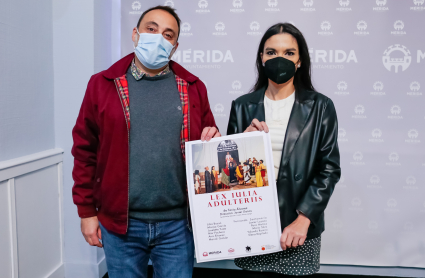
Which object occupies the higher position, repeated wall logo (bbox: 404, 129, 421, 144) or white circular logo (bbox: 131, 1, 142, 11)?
white circular logo (bbox: 131, 1, 142, 11)

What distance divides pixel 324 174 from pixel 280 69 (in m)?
0.45

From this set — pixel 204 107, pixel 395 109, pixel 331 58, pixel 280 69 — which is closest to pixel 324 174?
pixel 280 69

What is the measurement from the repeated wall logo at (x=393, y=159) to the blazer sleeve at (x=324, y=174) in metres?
1.53

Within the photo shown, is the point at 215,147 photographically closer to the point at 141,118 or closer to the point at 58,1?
the point at 141,118

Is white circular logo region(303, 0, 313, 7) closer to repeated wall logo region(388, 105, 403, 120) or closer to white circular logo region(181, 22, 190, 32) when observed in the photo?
white circular logo region(181, 22, 190, 32)

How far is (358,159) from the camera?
244 centimetres

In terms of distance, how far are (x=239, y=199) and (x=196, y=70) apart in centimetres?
158

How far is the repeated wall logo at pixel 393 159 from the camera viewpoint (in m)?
2.41

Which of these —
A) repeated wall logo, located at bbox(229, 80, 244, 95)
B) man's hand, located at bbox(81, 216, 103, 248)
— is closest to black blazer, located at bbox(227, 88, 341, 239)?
man's hand, located at bbox(81, 216, 103, 248)

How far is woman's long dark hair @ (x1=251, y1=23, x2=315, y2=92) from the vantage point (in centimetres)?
124

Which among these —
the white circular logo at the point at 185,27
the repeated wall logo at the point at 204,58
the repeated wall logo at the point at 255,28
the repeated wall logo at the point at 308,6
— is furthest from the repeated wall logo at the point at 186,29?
the repeated wall logo at the point at 308,6

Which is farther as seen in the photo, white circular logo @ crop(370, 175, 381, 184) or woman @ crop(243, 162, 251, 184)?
white circular logo @ crop(370, 175, 381, 184)

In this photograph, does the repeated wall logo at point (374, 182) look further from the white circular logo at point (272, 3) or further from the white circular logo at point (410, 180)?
the white circular logo at point (272, 3)

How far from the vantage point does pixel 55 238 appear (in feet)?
7.32
